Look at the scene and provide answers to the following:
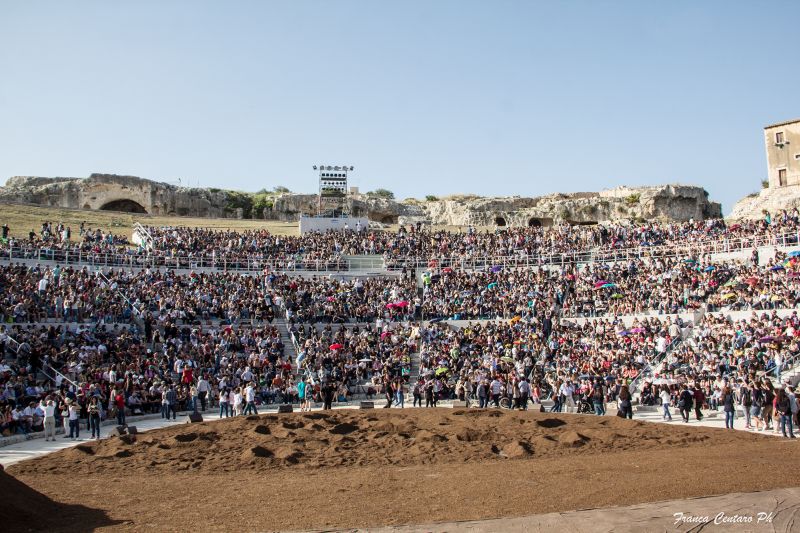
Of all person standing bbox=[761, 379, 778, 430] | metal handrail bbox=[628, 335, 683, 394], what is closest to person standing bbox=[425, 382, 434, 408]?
metal handrail bbox=[628, 335, 683, 394]

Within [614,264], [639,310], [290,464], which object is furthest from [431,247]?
[290,464]

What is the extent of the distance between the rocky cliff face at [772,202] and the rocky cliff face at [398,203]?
810 cm

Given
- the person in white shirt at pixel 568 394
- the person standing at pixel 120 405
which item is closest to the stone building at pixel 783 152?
the person in white shirt at pixel 568 394

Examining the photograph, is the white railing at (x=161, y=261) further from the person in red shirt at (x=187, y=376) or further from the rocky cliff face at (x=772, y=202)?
the rocky cliff face at (x=772, y=202)

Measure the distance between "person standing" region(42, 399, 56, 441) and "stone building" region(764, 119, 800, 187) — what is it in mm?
50348

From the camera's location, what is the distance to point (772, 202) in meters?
51.9

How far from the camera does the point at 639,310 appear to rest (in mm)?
32938

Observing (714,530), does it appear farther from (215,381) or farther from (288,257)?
(288,257)

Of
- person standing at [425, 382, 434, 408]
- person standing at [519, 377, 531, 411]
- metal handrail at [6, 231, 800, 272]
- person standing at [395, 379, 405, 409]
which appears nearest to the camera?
person standing at [519, 377, 531, 411]

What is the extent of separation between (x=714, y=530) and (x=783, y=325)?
18783mm

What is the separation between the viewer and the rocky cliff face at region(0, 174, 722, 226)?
6144 cm

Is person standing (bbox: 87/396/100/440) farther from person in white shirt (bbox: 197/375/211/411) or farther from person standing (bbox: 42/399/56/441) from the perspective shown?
person in white shirt (bbox: 197/375/211/411)

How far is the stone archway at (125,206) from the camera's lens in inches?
2481

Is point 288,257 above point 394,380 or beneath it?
above
